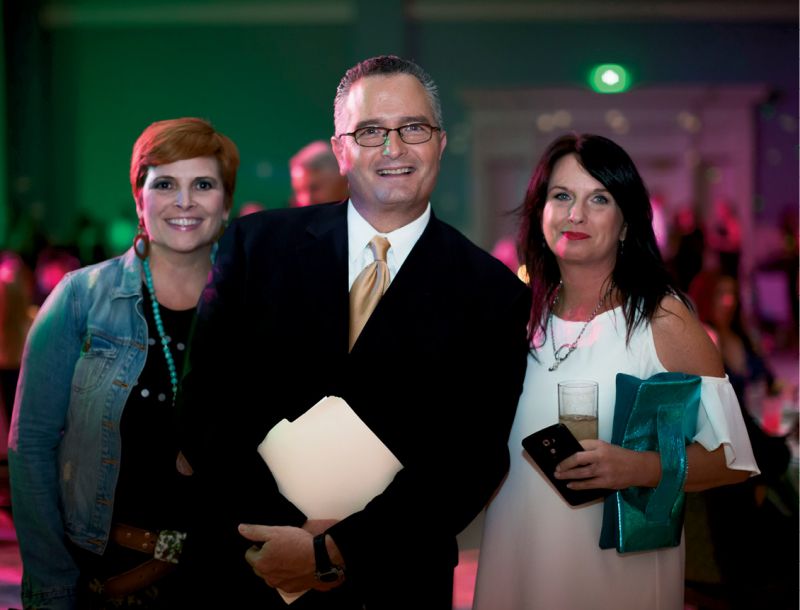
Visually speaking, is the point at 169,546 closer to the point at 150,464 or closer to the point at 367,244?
the point at 150,464

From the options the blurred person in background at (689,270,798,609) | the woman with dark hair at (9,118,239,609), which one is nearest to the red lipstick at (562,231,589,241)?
the blurred person in background at (689,270,798,609)

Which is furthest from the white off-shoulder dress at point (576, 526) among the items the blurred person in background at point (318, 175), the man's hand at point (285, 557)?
the blurred person in background at point (318, 175)

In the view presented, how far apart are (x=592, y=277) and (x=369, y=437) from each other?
72 cm

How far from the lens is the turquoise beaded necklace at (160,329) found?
6.93ft

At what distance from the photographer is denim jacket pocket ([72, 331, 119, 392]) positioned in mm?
2080

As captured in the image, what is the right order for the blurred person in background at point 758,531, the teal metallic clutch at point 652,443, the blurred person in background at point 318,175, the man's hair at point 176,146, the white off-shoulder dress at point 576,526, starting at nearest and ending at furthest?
the teal metallic clutch at point 652,443
the white off-shoulder dress at point 576,526
the man's hair at point 176,146
the blurred person in background at point 758,531
the blurred person in background at point 318,175

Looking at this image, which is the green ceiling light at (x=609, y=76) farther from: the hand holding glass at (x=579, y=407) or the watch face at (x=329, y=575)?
the watch face at (x=329, y=575)

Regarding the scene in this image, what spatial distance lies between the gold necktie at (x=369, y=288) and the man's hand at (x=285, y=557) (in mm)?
360

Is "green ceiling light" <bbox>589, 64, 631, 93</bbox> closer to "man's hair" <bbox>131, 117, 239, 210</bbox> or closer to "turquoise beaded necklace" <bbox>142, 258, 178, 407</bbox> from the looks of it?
"man's hair" <bbox>131, 117, 239, 210</bbox>

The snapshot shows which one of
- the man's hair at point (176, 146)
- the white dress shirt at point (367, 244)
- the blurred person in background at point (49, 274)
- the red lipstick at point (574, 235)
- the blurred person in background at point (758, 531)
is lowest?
the blurred person in background at point (758, 531)

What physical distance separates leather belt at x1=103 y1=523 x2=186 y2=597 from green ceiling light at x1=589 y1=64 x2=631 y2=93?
8.50 meters

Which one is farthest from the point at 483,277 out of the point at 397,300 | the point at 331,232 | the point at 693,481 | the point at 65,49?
the point at 65,49

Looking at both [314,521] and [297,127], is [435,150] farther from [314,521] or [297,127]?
[297,127]

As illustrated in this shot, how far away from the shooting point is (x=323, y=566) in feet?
5.46
